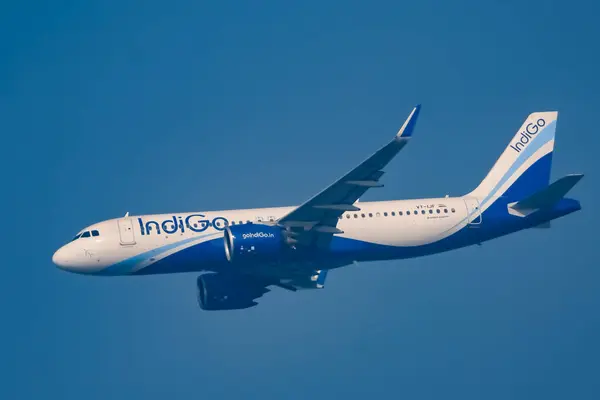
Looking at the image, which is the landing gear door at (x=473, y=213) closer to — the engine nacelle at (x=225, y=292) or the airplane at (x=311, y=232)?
the airplane at (x=311, y=232)

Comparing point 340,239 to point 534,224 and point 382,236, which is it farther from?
point 534,224

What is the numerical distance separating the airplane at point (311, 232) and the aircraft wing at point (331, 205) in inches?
2.2

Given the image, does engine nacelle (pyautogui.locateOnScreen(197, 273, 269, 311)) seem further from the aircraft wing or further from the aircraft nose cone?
the aircraft nose cone

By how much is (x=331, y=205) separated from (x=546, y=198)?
38.0 feet

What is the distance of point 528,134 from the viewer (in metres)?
65.2

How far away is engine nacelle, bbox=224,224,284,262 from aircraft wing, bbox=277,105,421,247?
0.66 m

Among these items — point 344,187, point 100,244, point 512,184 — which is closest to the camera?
point 344,187

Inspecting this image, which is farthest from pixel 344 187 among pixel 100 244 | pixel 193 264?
pixel 100 244

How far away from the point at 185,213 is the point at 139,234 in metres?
2.70

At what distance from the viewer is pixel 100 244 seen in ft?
195

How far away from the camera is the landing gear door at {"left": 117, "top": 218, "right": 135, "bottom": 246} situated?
59312 mm

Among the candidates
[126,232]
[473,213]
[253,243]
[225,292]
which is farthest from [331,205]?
[126,232]

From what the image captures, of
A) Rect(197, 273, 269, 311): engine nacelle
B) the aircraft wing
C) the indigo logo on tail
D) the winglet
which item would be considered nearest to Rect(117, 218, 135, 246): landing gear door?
Rect(197, 273, 269, 311): engine nacelle

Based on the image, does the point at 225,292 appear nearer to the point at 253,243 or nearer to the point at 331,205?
the point at 253,243
